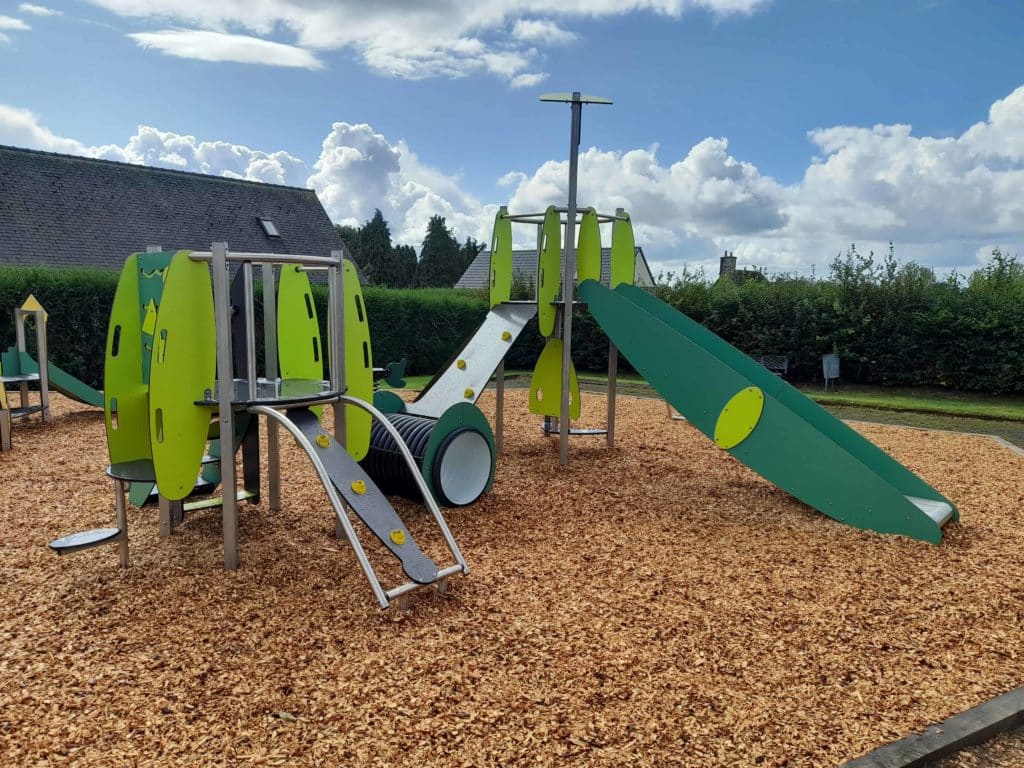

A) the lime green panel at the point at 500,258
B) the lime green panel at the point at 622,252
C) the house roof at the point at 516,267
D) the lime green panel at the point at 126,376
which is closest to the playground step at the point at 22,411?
the lime green panel at the point at 126,376

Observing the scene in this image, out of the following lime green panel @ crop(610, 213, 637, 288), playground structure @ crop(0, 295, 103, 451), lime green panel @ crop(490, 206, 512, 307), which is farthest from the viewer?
playground structure @ crop(0, 295, 103, 451)

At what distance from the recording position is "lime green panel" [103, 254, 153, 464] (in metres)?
4.64

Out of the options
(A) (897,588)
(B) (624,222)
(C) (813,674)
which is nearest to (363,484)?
(C) (813,674)

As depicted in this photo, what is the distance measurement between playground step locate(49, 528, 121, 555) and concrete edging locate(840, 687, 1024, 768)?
4007 mm

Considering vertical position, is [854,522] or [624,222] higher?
[624,222]

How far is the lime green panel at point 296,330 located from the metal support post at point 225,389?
1.09 metres

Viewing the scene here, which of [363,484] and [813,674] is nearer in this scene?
[813,674]

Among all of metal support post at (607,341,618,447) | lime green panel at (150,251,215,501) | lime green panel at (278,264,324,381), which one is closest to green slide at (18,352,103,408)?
lime green panel at (278,264,324,381)

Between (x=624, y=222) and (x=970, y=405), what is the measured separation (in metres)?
10.0

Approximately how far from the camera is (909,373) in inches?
655

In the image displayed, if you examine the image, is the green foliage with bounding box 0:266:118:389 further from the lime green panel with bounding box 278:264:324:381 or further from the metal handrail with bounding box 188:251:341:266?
the metal handrail with bounding box 188:251:341:266

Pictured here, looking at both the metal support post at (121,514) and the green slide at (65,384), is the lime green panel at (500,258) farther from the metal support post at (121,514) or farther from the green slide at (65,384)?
the green slide at (65,384)

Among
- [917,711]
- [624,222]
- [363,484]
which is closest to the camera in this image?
[917,711]

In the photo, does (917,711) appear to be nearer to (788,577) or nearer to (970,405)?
(788,577)
